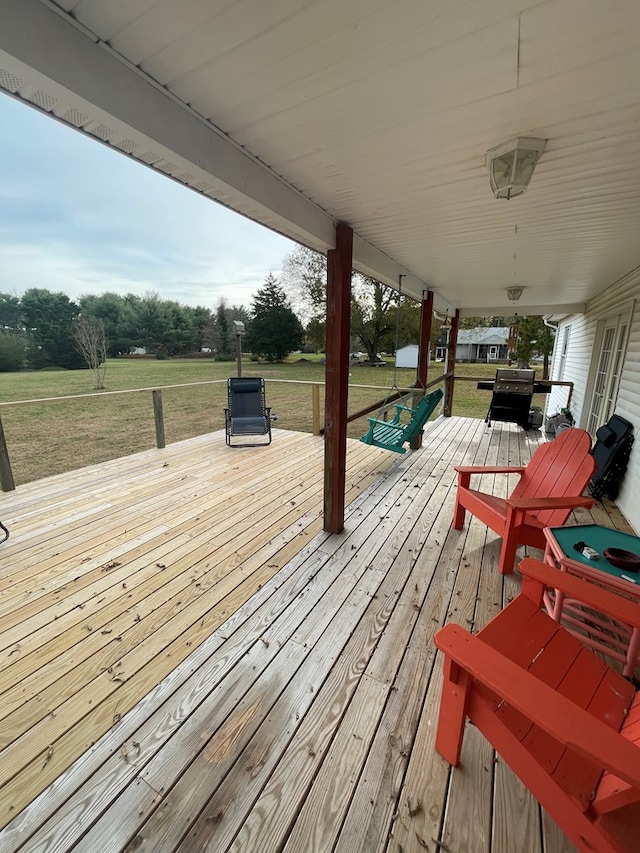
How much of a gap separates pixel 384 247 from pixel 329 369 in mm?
1432

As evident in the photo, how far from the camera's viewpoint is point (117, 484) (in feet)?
12.3

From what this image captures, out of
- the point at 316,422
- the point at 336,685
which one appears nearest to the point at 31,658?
the point at 336,685

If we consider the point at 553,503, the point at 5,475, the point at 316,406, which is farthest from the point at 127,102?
the point at 316,406

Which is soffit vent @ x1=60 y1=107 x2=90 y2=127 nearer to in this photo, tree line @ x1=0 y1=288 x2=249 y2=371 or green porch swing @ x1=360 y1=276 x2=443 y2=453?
green porch swing @ x1=360 y1=276 x2=443 y2=453

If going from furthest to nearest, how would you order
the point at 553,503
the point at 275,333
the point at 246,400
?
the point at 275,333
the point at 246,400
the point at 553,503

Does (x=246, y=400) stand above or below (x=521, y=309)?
below

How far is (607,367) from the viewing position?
498 centimetres

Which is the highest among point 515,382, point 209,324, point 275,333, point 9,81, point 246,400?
point 209,324

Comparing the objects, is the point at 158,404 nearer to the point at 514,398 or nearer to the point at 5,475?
the point at 5,475

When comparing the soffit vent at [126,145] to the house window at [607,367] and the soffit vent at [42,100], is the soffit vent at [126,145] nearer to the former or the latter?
the soffit vent at [42,100]

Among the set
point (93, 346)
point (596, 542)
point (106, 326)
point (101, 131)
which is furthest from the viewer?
point (106, 326)

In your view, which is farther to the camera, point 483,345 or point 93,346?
point 483,345

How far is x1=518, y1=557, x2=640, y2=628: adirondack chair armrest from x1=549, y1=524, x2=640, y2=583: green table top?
0.24 meters

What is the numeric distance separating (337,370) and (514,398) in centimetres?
536
